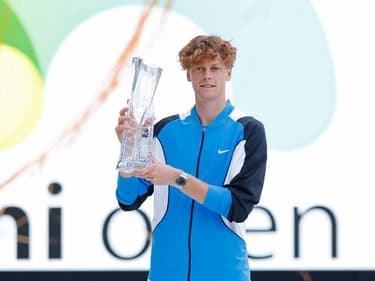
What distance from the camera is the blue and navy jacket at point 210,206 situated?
163 cm

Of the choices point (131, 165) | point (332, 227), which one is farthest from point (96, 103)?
point (131, 165)

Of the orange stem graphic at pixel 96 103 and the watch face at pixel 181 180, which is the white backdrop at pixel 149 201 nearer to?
the orange stem graphic at pixel 96 103

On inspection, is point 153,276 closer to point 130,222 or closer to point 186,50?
point 186,50

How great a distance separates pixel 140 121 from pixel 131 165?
114mm

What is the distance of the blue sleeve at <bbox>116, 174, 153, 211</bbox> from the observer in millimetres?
1699

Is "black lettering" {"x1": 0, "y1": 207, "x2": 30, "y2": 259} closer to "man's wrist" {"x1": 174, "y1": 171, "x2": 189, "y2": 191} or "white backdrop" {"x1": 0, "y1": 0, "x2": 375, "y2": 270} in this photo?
"white backdrop" {"x1": 0, "y1": 0, "x2": 375, "y2": 270}

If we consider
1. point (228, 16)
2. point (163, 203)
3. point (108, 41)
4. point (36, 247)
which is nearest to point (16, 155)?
point (36, 247)

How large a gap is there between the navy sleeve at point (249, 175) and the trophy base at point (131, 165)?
0.22m

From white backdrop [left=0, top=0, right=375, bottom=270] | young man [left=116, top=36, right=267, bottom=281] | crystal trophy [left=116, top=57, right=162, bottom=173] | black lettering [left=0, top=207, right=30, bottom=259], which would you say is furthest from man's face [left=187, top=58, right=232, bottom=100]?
black lettering [left=0, top=207, right=30, bottom=259]

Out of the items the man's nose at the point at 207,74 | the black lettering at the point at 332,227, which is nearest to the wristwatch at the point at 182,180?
the man's nose at the point at 207,74

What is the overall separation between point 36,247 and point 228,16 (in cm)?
134

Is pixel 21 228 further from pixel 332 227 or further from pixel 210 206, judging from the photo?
pixel 210 206

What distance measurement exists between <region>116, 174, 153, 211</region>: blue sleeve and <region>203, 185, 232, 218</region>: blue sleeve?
9.0 inches

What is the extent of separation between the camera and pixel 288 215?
2926 mm
